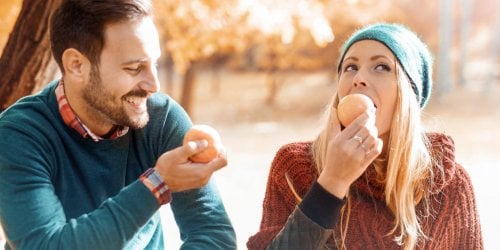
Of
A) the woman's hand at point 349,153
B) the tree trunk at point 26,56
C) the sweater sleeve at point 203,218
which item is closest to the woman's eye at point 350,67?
the woman's hand at point 349,153

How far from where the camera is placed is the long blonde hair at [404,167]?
286cm

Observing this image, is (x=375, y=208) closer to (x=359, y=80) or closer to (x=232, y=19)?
(x=359, y=80)

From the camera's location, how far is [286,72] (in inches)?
1107

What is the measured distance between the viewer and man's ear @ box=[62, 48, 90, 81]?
2.56 m

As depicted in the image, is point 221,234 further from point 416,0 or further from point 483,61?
point 483,61

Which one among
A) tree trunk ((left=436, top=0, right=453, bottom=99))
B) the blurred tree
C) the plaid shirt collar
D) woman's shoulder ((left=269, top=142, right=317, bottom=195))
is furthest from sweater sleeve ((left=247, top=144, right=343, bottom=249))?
tree trunk ((left=436, top=0, right=453, bottom=99))

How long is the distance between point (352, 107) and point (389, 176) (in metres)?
0.50

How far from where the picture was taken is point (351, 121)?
2.55 metres

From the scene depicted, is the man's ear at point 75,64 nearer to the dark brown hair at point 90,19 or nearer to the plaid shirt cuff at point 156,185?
the dark brown hair at point 90,19

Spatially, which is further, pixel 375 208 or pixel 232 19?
pixel 232 19

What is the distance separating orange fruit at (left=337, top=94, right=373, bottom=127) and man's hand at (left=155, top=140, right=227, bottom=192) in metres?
0.50

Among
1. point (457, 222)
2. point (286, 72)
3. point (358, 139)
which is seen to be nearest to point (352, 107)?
point (358, 139)

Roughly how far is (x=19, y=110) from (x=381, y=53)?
130cm

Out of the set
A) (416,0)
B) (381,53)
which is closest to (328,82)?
(416,0)
